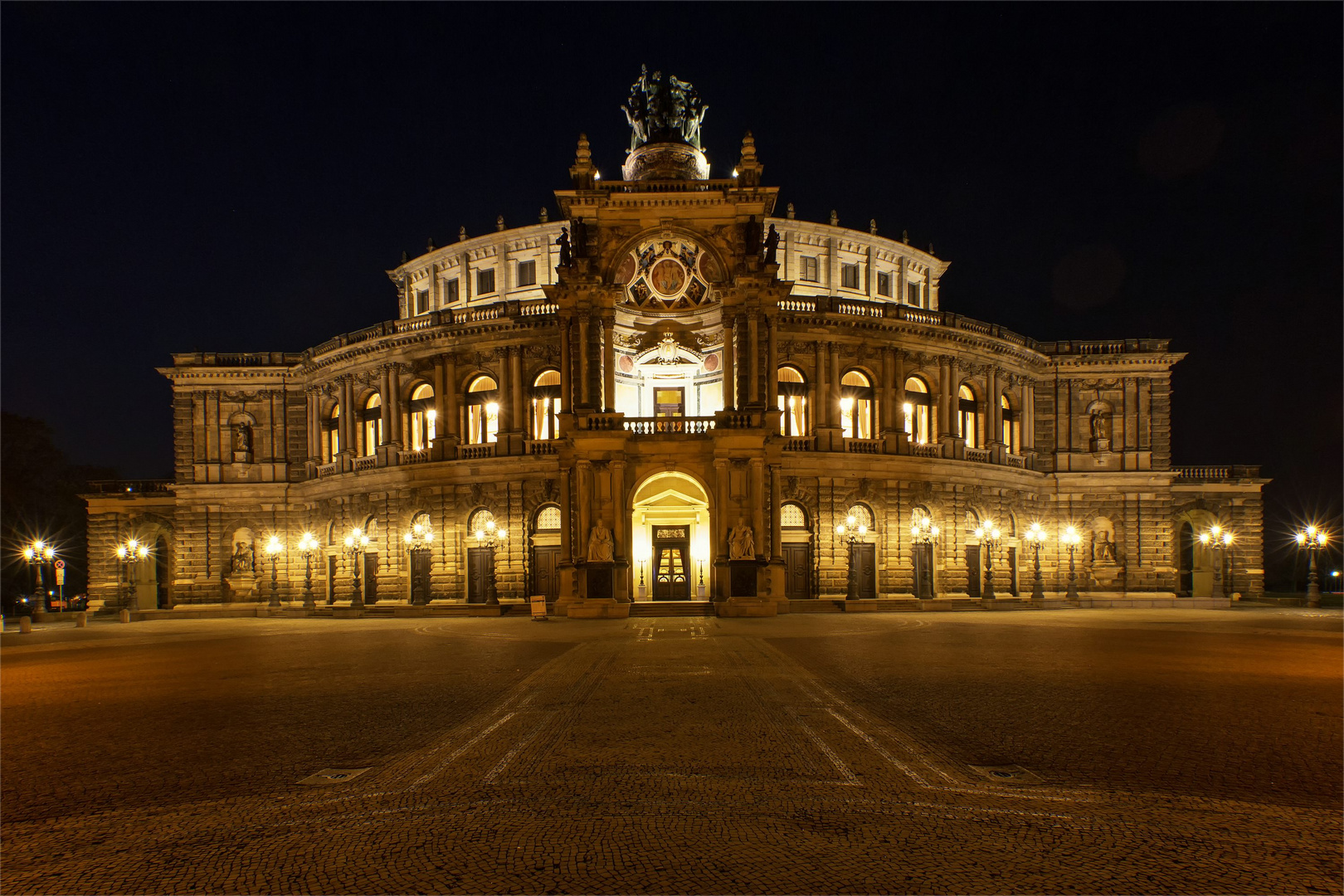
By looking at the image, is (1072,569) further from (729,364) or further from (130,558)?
(130,558)

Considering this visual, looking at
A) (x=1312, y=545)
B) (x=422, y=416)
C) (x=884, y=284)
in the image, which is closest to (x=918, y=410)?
(x=884, y=284)

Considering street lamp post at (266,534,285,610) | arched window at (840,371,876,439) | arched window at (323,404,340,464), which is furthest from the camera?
arched window at (323,404,340,464)

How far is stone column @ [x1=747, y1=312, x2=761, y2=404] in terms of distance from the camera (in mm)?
37188

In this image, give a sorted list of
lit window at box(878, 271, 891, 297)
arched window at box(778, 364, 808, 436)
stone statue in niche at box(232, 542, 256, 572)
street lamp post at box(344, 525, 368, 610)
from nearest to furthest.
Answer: street lamp post at box(344, 525, 368, 610)
arched window at box(778, 364, 808, 436)
stone statue in niche at box(232, 542, 256, 572)
lit window at box(878, 271, 891, 297)

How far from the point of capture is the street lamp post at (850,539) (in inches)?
1700

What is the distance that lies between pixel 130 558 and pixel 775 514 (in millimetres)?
44601

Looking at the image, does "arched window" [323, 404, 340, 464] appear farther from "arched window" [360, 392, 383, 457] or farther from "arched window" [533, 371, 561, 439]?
"arched window" [533, 371, 561, 439]

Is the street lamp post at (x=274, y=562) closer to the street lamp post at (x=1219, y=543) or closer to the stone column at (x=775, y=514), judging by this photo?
the stone column at (x=775, y=514)

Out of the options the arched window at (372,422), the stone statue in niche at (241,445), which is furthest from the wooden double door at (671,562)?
the stone statue in niche at (241,445)

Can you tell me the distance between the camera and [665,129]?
4638 cm

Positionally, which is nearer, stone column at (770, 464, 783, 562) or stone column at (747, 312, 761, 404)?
stone column at (747, 312, 761, 404)

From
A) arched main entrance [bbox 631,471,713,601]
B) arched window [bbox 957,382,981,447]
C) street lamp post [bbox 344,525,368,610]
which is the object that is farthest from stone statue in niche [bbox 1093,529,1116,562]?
street lamp post [bbox 344,525,368,610]

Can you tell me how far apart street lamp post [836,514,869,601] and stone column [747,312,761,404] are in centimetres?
1052

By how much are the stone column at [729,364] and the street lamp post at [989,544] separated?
15.9 meters
